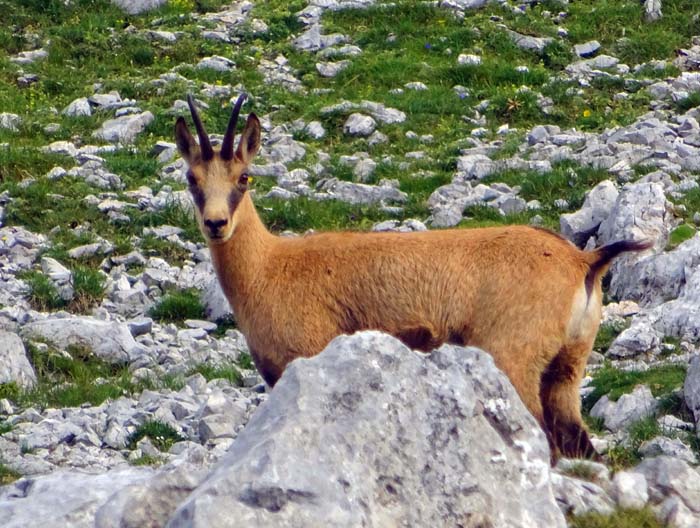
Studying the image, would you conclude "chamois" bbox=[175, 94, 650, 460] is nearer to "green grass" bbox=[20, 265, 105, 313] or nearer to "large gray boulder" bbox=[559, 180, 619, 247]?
"green grass" bbox=[20, 265, 105, 313]

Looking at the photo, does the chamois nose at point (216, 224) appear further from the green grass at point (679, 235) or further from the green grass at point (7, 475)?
the green grass at point (679, 235)

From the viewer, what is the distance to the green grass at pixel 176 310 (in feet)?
38.9

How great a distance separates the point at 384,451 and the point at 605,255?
3.15 metres

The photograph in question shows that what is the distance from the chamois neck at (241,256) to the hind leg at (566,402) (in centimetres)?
201

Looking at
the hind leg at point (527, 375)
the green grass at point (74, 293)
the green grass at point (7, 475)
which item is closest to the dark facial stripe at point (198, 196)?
the green grass at point (7, 475)

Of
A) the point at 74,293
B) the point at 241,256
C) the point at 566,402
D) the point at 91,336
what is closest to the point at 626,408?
the point at 566,402

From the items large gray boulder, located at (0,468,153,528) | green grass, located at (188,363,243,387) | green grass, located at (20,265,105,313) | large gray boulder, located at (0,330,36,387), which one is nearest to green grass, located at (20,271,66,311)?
green grass, located at (20,265,105,313)

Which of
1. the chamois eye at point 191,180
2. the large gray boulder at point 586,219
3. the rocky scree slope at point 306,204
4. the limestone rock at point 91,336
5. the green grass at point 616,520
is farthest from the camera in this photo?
the large gray boulder at point 586,219

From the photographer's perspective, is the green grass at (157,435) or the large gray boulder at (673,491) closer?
the large gray boulder at (673,491)

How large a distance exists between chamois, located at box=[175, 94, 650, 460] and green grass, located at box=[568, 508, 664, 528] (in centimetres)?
174

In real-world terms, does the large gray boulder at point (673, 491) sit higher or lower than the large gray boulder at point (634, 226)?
higher

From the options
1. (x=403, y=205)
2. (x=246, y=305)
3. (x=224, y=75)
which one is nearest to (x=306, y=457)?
(x=246, y=305)

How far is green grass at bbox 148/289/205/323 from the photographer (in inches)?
466

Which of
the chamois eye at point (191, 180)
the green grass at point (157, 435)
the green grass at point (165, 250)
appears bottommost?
the green grass at point (165, 250)
